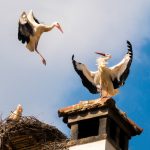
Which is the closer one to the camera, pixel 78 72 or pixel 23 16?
pixel 78 72

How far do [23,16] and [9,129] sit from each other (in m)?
4.45

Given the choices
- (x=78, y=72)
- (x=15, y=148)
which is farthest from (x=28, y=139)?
(x=78, y=72)

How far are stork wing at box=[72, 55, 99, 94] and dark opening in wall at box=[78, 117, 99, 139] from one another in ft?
3.81

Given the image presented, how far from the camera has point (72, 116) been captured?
3459 centimetres

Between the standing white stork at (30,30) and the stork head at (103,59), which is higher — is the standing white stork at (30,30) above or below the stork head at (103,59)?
above

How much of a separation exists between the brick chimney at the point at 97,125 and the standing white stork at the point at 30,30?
4.32m

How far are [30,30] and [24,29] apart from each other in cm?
21

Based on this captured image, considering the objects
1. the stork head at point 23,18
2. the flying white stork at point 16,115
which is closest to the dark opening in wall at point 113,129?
the flying white stork at point 16,115

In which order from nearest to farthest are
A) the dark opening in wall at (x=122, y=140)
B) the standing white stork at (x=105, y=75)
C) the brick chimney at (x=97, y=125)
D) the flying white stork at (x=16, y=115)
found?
the brick chimney at (x=97, y=125) → the dark opening in wall at (x=122, y=140) → the standing white stork at (x=105, y=75) → the flying white stork at (x=16, y=115)

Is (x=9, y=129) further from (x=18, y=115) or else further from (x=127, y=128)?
(x=127, y=128)

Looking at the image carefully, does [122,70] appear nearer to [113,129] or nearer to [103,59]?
[103,59]

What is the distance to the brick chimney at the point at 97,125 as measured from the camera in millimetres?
33531

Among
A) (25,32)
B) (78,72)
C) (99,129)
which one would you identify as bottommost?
(99,129)

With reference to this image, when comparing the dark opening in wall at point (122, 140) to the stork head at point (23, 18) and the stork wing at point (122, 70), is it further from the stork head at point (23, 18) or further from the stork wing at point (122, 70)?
the stork head at point (23, 18)
